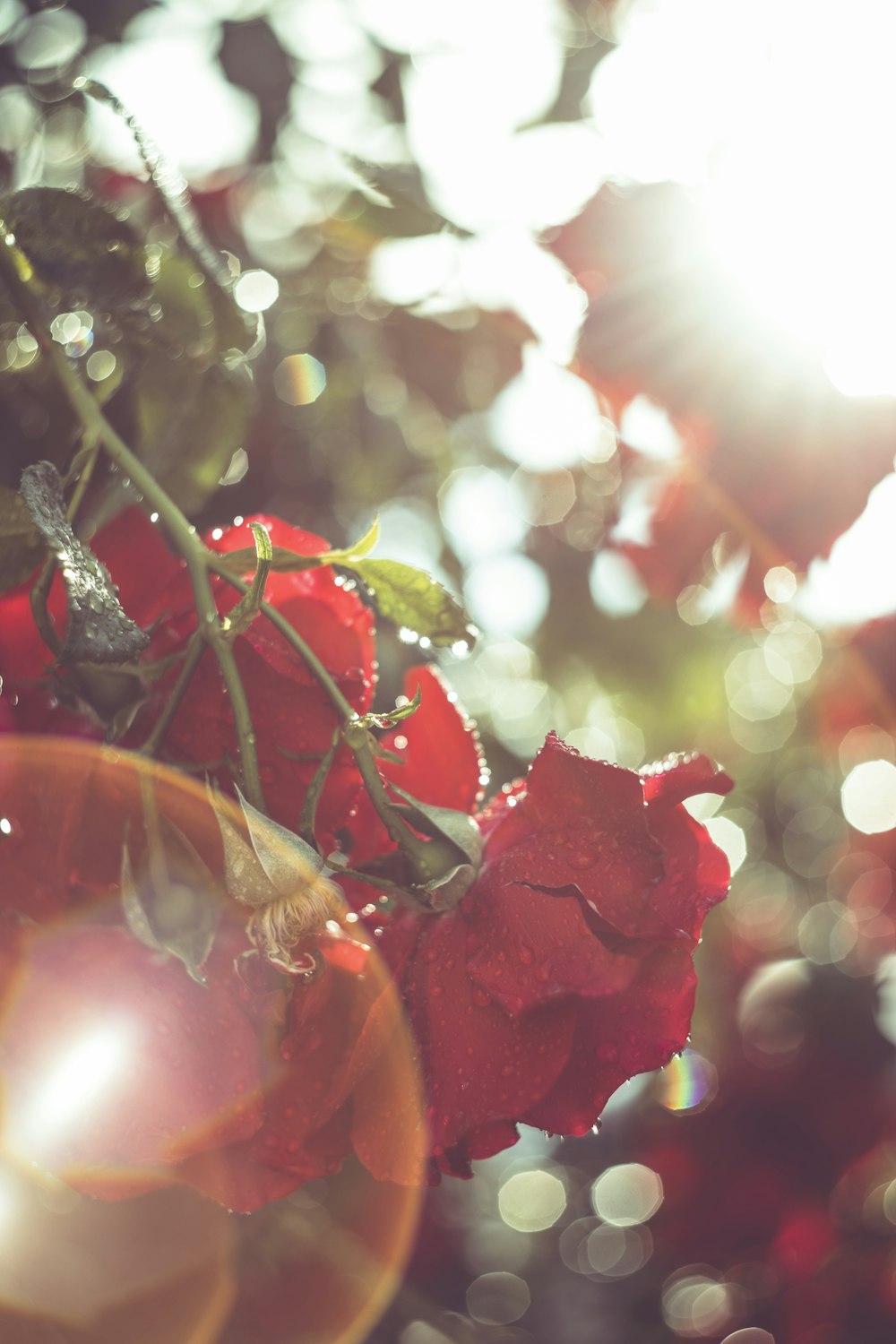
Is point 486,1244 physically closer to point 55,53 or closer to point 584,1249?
point 584,1249

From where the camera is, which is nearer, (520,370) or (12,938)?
(12,938)

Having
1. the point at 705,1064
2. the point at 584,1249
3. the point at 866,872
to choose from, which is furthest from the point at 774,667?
the point at 584,1249

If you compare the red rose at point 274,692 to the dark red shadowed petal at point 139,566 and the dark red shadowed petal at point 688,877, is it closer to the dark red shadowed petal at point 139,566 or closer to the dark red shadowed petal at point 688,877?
the dark red shadowed petal at point 139,566

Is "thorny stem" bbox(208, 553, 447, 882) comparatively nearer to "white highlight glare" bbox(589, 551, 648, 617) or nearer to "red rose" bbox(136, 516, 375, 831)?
"red rose" bbox(136, 516, 375, 831)

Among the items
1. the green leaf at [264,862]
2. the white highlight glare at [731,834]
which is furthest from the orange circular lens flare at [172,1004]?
the white highlight glare at [731,834]

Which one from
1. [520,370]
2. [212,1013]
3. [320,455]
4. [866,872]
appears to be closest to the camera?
[212,1013]

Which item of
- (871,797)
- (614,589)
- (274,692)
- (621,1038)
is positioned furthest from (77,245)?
(871,797)

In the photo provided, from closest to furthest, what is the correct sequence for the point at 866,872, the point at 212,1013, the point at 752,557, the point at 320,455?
the point at 212,1013, the point at 752,557, the point at 320,455, the point at 866,872
